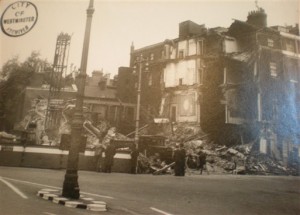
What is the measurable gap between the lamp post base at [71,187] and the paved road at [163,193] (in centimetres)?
29

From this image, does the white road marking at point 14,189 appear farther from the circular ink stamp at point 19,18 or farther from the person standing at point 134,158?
the circular ink stamp at point 19,18

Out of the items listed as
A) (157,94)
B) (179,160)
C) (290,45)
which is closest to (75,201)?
(179,160)

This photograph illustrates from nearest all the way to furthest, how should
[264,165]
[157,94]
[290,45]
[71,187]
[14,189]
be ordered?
1. [71,187]
2. [14,189]
3. [290,45]
4. [264,165]
5. [157,94]

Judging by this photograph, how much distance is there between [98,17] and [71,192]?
296 cm

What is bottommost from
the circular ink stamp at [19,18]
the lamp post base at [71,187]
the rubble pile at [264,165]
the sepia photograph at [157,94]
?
the lamp post base at [71,187]

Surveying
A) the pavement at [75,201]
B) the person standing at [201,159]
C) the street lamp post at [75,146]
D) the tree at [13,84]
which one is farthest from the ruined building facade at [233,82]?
the pavement at [75,201]

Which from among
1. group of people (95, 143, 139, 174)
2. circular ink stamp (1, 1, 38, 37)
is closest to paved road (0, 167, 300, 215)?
group of people (95, 143, 139, 174)

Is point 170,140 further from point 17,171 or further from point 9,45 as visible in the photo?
point 9,45

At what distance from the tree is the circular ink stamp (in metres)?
0.51

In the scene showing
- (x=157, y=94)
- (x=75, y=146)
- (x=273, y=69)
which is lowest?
(x=75, y=146)

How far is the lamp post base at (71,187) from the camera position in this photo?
12.9 ft

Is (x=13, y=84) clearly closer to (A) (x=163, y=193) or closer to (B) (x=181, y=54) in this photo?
(B) (x=181, y=54)

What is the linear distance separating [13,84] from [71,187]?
2641 mm

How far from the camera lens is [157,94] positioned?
223 inches
